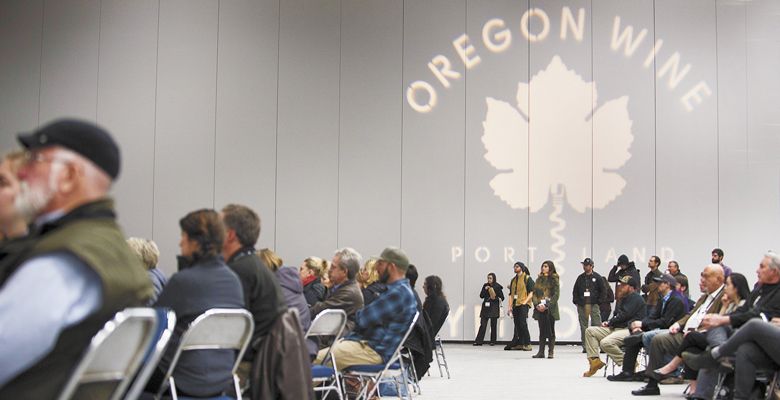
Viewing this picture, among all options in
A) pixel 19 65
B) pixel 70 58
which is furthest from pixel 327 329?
pixel 19 65

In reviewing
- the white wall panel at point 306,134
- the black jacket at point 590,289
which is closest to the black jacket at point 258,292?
the black jacket at point 590,289

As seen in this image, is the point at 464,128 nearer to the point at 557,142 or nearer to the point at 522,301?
the point at 557,142

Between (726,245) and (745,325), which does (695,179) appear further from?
(745,325)

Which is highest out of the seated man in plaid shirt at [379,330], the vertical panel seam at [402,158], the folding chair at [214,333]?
the vertical panel seam at [402,158]

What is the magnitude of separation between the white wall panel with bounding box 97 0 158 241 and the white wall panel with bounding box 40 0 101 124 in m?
0.15

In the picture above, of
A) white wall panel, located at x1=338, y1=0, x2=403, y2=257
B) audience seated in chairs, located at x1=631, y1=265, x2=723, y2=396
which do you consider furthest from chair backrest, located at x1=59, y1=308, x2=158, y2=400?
white wall panel, located at x1=338, y1=0, x2=403, y2=257

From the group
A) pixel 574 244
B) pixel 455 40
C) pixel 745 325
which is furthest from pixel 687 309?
pixel 455 40

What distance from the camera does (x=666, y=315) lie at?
8.06 meters

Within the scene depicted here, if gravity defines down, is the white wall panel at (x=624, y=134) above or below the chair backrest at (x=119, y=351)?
above

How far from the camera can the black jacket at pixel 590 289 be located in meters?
13.1

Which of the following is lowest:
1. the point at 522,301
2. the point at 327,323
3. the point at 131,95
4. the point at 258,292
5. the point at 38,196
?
the point at 522,301

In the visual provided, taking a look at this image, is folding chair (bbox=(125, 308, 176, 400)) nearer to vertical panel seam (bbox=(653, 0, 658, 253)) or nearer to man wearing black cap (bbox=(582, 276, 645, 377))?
man wearing black cap (bbox=(582, 276, 645, 377))

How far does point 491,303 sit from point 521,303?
0.63m

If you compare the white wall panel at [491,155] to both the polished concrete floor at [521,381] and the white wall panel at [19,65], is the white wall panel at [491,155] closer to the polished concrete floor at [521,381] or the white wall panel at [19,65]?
the polished concrete floor at [521,381]
